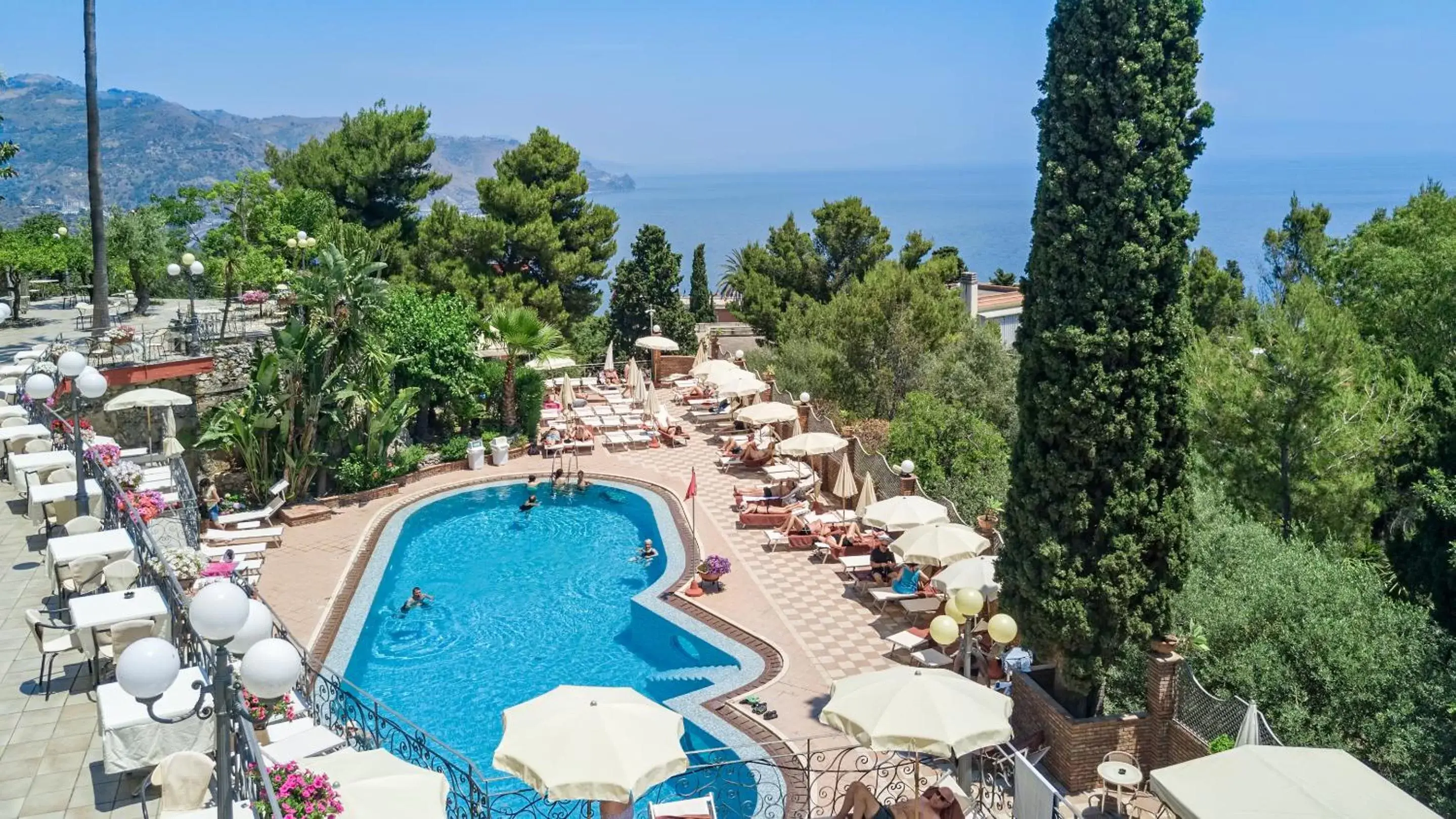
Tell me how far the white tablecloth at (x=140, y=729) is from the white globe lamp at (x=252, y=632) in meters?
2.37

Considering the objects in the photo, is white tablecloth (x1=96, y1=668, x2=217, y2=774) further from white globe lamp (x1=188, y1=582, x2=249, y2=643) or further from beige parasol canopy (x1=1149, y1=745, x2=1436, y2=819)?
beige parasol canopy (x1=1149, y1=745, x2=1436, y2=819)

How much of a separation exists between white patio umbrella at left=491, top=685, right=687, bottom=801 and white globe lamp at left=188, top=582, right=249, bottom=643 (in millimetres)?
3979

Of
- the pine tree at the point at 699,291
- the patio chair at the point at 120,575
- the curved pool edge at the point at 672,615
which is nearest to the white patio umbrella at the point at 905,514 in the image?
the curved pool edge at the point at 672,615

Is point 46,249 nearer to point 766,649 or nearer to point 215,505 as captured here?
point 215,505

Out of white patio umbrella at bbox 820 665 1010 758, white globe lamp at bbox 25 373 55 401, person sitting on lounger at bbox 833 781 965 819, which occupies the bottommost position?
person sitting on lounger at bbox 833 781 965 819

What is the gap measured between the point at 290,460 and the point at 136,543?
381 inches

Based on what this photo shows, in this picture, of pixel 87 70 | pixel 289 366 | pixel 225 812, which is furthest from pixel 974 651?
pixel 87 70

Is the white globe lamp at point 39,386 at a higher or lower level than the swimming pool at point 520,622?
higher

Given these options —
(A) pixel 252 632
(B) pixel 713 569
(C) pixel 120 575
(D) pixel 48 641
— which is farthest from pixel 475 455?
(A) pixel 252 632

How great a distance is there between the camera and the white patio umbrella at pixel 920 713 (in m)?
9.54

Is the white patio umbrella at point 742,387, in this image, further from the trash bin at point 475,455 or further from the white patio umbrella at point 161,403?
the white patio umbrella at point 161,403

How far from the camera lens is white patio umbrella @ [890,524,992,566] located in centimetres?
1566

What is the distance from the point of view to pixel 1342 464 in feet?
59.6

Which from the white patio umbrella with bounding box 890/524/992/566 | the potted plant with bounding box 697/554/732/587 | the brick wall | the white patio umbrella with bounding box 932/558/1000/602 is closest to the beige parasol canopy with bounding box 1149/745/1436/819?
the brick wall
